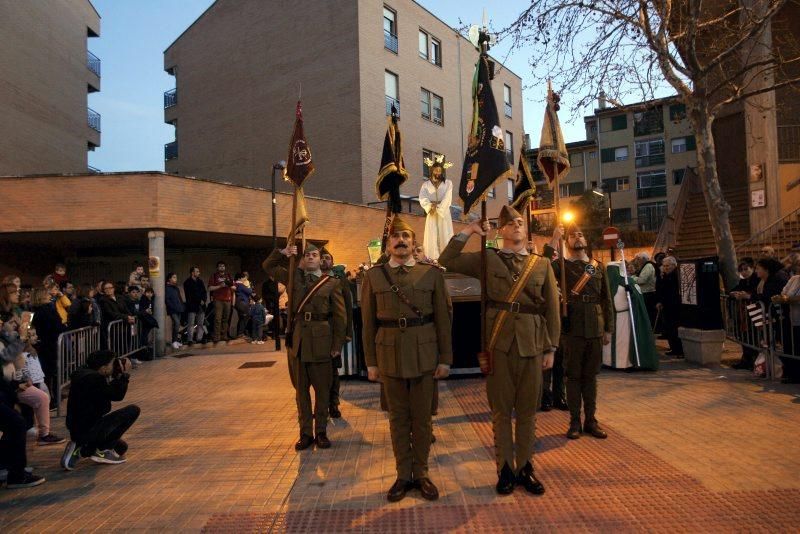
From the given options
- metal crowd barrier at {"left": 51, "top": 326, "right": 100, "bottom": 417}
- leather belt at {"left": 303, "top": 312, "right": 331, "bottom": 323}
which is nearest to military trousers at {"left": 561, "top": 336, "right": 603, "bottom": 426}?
leather belt at {"left": 303, "top": 312, "right": 331, "bottom": 323}

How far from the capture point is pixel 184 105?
31.0 meters

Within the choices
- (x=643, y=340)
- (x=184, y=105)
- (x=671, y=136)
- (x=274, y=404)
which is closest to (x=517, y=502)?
(x=274, y=404)

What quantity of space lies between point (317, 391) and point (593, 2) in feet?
34.4

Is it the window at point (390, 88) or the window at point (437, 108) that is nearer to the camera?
the window at point (390, 88)

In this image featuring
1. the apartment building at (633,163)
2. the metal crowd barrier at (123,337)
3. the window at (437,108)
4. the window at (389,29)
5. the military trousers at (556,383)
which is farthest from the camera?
the apartment building at (633,163)

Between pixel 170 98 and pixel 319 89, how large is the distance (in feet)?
36.9

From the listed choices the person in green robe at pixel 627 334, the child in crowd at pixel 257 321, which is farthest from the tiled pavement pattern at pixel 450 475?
the child in crowd at pixel 257 321

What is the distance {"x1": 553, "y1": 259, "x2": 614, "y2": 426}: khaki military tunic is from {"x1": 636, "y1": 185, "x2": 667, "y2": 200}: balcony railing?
1817 inches

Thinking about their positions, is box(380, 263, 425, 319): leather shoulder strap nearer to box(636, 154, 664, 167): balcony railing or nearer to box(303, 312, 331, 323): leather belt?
box(303, 312, 331, 323): leather belt

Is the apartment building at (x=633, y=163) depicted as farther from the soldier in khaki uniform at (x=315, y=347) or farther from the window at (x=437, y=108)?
the soldier in khaki uniform at (x=315, y=347)

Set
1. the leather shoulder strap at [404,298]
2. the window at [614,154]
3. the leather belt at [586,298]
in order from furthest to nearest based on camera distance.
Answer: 1. the window at [614,154]
2. the leather belt at [586,298]
3. the leather shoulder strap at [404,298]

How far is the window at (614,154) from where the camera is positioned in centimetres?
4909

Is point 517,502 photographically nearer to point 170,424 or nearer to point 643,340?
point 170,424

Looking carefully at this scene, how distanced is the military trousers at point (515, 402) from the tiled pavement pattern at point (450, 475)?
0.31 m
